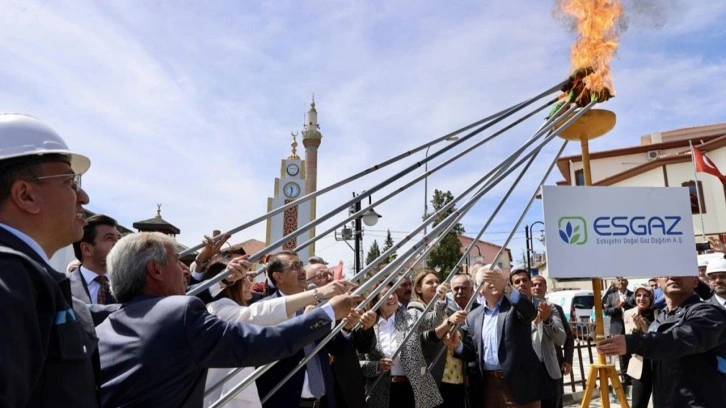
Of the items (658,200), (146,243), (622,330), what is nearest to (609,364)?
(658,200)

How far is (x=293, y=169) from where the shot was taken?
30.8m

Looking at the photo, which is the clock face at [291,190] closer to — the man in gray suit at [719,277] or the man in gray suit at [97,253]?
the man in gray suit at [97,253]

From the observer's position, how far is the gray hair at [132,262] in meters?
2.23

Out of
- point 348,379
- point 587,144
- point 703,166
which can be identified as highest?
point 703,166

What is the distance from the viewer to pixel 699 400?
347 centimetres

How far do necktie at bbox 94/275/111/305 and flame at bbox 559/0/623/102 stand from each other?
4.07m

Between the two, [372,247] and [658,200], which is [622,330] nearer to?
[658,200]

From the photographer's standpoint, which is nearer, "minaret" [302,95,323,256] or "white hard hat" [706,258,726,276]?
"white hard hat" [706,258,726,276]

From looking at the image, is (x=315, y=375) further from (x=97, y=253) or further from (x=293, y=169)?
(x=293, y=169)

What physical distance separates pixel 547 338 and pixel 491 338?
0.86 metres

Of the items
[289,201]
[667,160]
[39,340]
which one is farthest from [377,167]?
[667,160]

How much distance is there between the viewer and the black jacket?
3.48 meters

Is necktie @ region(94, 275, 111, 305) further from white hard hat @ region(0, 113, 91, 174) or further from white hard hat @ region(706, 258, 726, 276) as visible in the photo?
white hard hat @ region(706, 258, 726, 276)

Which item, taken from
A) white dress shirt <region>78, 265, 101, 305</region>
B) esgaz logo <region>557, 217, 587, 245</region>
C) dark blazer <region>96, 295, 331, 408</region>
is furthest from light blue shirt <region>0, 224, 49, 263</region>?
esgaz logo <region>557, 217, 587, 245</region>
